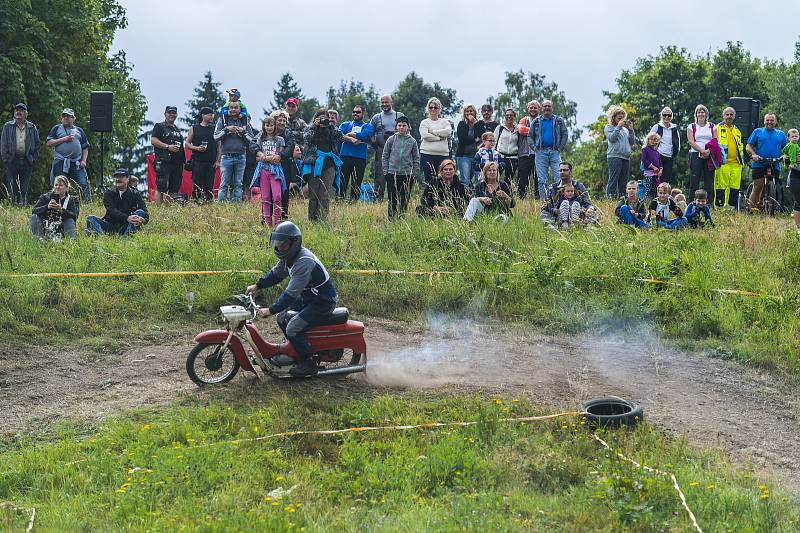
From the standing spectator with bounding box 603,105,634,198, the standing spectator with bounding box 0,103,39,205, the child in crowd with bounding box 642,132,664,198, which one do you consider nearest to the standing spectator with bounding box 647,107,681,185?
the child in crowd with bounding box 642,132,664,198

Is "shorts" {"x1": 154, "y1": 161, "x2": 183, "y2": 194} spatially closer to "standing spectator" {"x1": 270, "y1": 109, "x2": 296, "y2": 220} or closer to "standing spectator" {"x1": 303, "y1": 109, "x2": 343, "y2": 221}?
"standing spectator" {"x1": 270, "y1": 109, "x2": 296, "y2": 220}

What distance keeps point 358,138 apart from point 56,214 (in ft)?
20.1

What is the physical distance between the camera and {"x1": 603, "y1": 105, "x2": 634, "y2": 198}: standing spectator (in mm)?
20562

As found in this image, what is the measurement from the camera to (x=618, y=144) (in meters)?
20.6

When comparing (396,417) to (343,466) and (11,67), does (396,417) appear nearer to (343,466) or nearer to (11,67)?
(343,466)

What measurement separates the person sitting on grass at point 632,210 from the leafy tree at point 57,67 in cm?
2233

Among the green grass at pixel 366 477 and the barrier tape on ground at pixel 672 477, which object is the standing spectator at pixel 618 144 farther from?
the barrier tape on ground at pixel 672 477

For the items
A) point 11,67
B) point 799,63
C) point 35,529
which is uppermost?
point 799,63

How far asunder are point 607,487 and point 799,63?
190 ft

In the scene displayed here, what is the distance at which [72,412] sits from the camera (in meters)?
10.7

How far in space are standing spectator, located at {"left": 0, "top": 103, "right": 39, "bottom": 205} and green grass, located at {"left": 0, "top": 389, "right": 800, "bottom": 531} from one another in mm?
12582

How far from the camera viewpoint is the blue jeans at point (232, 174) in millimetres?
20781

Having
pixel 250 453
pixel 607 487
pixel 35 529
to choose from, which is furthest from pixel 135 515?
pixel 607 487

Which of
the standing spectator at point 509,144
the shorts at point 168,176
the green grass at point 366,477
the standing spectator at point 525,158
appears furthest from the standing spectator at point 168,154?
the green grass at point 366,477
